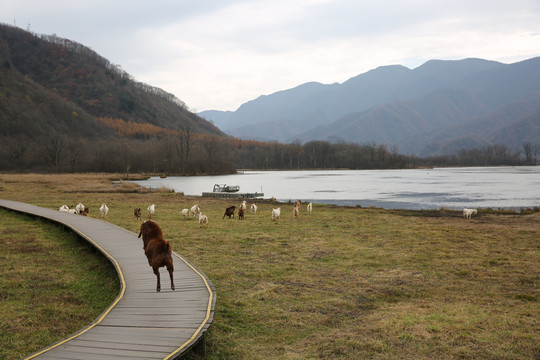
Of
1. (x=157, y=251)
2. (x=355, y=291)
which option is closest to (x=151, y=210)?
(x=157, y=251)

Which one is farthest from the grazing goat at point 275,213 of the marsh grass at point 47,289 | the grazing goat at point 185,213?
the marsh grass at point 47,289

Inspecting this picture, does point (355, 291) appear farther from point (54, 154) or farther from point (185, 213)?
point (54, 154)

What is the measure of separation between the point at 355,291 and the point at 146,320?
5.99 metres

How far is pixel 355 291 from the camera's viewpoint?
10.8 metres

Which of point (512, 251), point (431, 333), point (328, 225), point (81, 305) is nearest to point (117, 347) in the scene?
point (81, 305)

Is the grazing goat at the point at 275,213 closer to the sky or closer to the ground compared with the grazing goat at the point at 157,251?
closer to the ground

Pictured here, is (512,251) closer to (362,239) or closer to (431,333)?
(362,239)

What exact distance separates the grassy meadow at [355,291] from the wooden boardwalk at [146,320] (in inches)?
24.8

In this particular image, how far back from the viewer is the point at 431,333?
25.9 feet

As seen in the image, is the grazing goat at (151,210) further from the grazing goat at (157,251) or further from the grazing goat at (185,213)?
the grazing goat at (157,251)

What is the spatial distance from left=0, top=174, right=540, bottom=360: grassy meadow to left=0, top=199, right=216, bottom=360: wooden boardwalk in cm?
63

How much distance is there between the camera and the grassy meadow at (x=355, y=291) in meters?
7.51

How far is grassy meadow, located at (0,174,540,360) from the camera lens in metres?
7.51

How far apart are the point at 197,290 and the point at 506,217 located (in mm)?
Result: 28388
